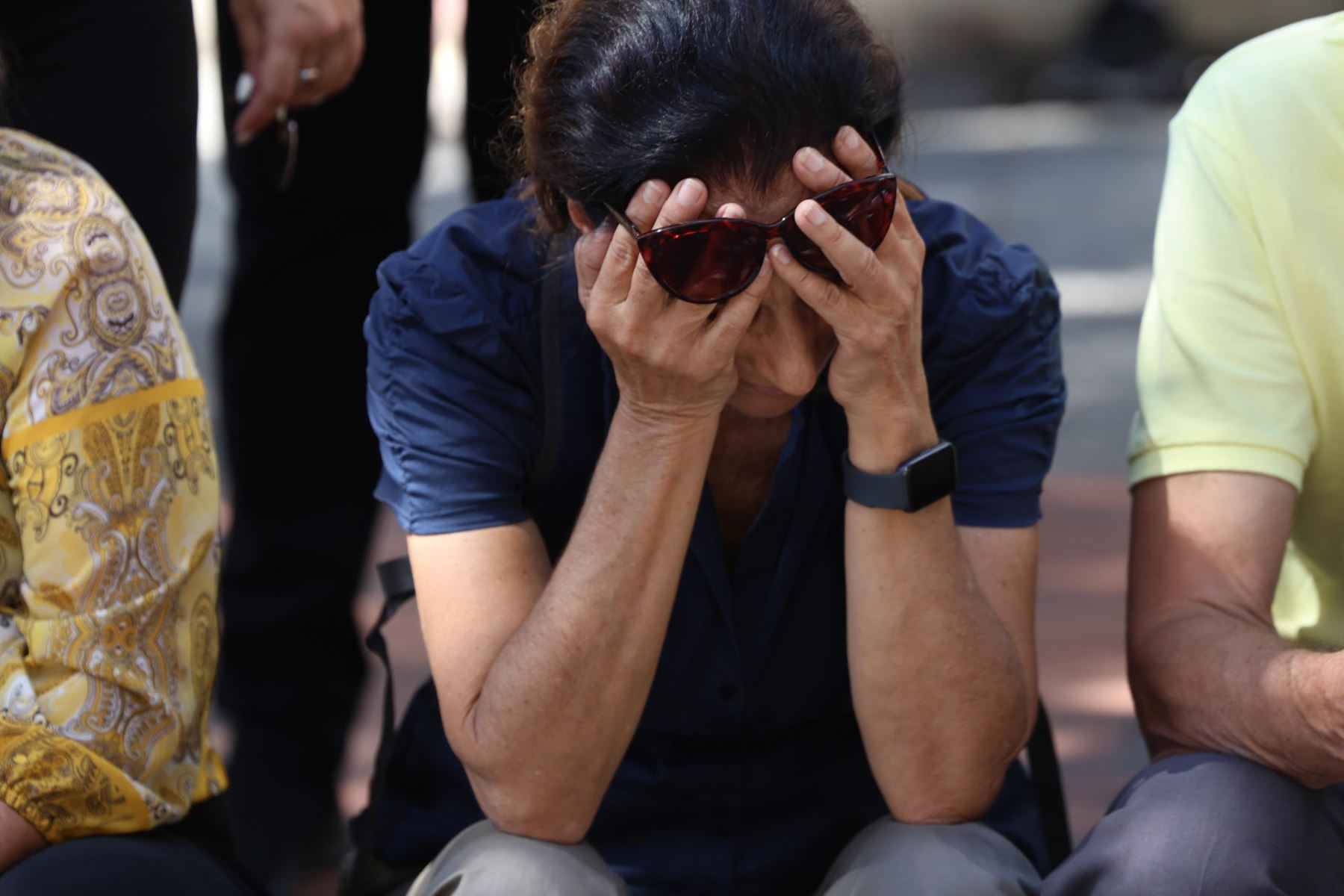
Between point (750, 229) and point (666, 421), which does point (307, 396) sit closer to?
point (666, 421)

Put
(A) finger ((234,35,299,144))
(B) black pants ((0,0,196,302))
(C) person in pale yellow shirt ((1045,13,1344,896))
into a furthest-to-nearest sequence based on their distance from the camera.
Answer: (A) finger ((234,35,299,144)) → (B) black pants ((0,0,196,302)) → (C) person in pale yellow shirt ((1045,13,1344,896))

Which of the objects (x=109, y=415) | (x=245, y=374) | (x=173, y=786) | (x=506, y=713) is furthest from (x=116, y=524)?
(x=245, y=374)

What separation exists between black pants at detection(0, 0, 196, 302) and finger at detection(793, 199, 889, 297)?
39.5 inches

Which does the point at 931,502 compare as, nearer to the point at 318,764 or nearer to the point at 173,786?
the point at 173,786

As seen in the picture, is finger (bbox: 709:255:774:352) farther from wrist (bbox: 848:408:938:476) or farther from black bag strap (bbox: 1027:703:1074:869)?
black bag strap (bbox: 1027:703:1074:869)

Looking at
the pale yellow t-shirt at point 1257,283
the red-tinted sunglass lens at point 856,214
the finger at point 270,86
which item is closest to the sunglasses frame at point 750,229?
the red-tinted sunglass lens at point 856,214

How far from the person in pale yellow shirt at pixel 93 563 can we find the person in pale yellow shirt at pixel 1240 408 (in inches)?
38.6

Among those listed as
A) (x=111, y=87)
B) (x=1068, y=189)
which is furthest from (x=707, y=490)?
(x=1068, y=189)

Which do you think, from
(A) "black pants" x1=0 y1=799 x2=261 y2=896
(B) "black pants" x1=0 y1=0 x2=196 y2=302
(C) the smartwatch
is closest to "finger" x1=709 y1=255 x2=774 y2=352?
(C) the smartwatch

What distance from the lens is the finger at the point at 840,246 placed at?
1691mm

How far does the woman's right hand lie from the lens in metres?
1.72

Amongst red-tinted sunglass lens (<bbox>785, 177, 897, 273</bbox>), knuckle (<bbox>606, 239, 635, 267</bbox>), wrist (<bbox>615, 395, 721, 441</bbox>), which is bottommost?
wrist (<bbox>615, 395, 721, 441</bbox>)

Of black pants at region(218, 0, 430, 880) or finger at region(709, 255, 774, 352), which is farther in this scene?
black pants at region(218, 0, 430, 880)

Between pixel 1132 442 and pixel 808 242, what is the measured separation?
1.79ft
